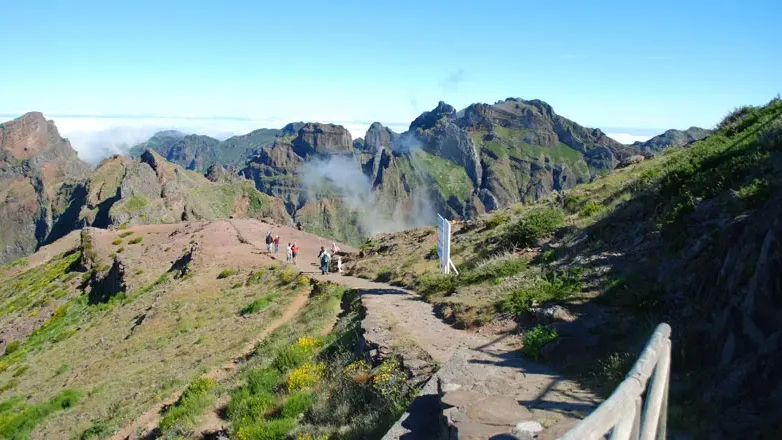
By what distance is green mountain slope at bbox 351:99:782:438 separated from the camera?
6199 millimetres

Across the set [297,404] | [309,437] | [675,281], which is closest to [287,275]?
[297,404]

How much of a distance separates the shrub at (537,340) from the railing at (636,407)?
5.63m

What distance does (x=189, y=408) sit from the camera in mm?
13078

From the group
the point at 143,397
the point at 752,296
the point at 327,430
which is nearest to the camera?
the point at 752,296

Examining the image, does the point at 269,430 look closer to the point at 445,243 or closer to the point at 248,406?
the point at 248,406

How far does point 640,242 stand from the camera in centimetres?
1328

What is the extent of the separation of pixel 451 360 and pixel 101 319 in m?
32.7

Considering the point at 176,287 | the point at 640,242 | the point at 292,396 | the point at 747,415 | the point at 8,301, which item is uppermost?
the point at 640,242

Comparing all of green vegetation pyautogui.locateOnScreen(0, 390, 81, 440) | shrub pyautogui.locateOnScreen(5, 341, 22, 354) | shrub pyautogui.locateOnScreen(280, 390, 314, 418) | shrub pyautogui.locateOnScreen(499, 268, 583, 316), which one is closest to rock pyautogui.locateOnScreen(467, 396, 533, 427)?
shrub pyautogui.locateOnScreen(280, 390, 314, 418)

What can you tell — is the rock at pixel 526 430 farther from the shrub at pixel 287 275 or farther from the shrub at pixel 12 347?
the shrub at pixel 12 347

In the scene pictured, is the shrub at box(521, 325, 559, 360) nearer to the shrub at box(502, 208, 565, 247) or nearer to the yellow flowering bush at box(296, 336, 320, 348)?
the yellow flowering bush at box(296, 336, 320, 348)

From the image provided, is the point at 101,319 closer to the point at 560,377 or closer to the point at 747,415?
the point at 560,377

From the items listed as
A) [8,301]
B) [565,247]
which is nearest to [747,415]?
[565,247]

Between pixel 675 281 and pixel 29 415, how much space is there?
2164 centimetres
